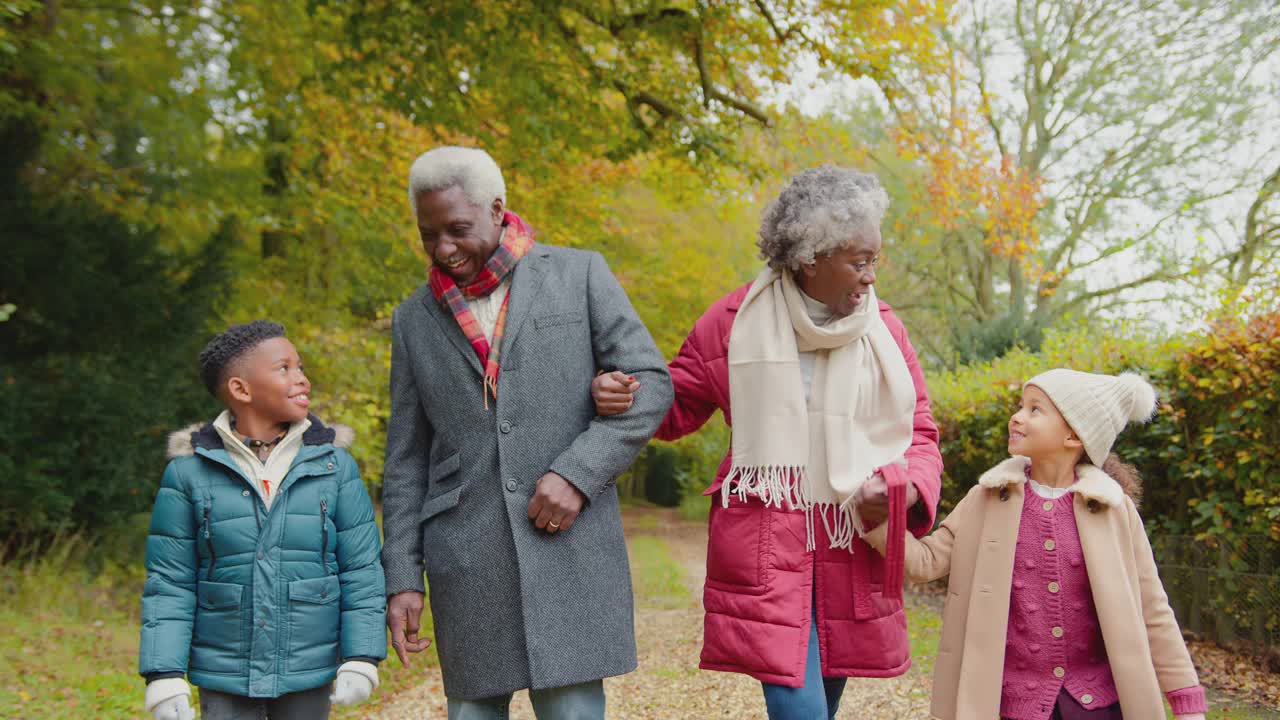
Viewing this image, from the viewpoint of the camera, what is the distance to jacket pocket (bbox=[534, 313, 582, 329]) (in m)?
2.76

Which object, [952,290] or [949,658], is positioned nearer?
[949,658]

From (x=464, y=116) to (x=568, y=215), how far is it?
2.83 meters

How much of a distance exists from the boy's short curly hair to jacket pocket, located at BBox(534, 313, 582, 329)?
0.78 meters

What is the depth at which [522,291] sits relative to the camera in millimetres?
2777

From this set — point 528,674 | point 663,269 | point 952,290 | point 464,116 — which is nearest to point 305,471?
point 528,674

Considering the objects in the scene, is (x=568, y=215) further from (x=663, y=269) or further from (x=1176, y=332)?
(x=1176, y=332)

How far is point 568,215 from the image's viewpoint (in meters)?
11.5

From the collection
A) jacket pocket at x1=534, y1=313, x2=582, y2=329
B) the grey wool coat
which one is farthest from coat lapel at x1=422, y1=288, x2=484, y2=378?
jacket pocket at x1=534, y1=313, x2=582, y2=329

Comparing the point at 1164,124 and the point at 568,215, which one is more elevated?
the point at 1164,124

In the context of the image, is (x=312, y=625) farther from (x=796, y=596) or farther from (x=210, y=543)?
(x=796, y=596)

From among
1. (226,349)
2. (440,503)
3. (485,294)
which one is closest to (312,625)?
(440,503)

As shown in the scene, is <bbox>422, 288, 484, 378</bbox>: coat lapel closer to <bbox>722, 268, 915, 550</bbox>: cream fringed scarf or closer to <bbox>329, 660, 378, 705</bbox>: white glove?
<bbox>722, 268, 915, 550</bbox>: cream fringed scarf

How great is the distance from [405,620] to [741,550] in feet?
3.09

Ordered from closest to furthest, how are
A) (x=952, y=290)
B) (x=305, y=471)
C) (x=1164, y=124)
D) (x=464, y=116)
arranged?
(x=305, y=471) < (x=464, y=116) < (x=1164, y=124) < (x=952, y=290)
